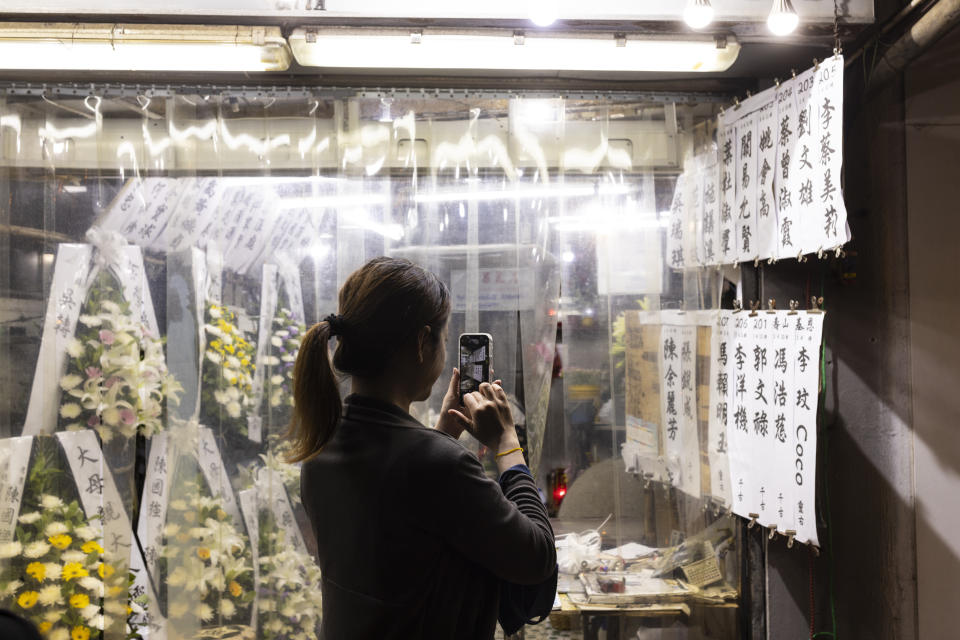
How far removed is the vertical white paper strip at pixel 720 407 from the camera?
3258mm

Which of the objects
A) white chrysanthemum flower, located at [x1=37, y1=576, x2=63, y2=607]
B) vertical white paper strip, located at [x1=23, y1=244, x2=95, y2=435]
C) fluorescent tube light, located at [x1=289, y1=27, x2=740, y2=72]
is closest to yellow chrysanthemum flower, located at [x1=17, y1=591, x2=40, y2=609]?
white chrysanthemum flower, located at [x1=37, y1=576, x2=63, y2=607]

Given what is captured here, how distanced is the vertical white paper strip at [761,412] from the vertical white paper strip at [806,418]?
15cm

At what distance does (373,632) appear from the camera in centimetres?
144

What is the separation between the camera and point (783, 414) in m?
2.87

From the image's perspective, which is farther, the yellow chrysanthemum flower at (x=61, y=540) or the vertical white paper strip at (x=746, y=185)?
the yellow chrysanthemum flower at (x=61, y=540)

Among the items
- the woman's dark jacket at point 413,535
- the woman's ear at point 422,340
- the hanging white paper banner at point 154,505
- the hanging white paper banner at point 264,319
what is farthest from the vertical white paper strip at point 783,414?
the hanging white paper banner at point 154,505

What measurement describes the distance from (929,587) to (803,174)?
2107mm

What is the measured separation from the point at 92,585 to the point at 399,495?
267 cm

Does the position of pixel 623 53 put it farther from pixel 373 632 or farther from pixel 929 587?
pixel 929 587

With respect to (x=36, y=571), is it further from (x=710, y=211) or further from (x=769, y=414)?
(x=710, y=211)

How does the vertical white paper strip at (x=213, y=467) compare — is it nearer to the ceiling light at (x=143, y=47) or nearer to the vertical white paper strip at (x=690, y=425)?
the ceiling light at (x=143, y=47)

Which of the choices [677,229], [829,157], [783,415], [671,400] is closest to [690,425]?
[671,400]

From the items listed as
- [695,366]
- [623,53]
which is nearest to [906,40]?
[623,53]

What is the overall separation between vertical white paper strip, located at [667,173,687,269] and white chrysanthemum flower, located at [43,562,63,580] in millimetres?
3467
